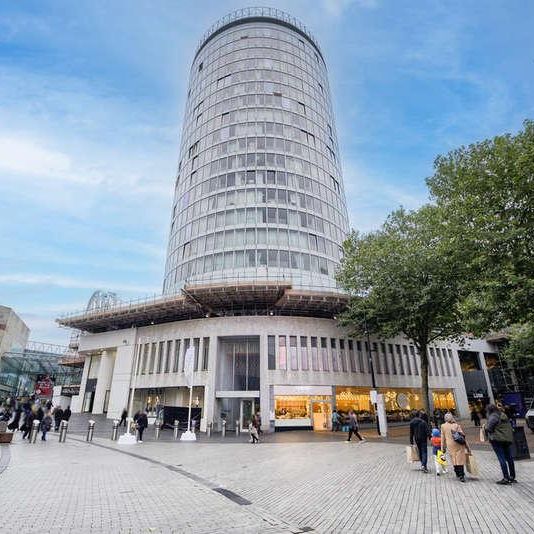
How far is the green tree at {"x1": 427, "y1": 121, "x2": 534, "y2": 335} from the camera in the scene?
16.3 meters

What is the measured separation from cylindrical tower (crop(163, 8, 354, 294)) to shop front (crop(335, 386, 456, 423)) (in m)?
11.7

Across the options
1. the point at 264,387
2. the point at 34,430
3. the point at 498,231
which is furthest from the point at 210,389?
the point at 498,231

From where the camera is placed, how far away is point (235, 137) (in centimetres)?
5000

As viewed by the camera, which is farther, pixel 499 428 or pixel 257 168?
pixel 257 168

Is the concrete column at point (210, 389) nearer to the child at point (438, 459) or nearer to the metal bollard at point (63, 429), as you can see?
the metal bollard at point (63, 429)

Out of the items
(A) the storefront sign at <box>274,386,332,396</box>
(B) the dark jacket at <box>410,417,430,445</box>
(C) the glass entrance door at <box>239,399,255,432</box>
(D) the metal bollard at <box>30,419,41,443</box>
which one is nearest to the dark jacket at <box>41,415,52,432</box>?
(D) the metal bollard at <box>30,419,41,443</box>

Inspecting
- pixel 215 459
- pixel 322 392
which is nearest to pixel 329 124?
pixel 322 392

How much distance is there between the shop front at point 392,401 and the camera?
109ft

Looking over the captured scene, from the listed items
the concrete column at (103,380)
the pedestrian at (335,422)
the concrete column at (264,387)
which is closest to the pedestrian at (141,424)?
the concrete column at (264,387)

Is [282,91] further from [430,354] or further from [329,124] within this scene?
[430,354]

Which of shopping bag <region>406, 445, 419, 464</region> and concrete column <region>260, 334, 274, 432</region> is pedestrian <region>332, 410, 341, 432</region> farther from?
shopping bag <region>406, 445, 419, 464</region>

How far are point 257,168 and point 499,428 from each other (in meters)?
42.6

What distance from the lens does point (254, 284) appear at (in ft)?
103

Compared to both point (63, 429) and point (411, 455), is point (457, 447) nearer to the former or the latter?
point (411, 455)
